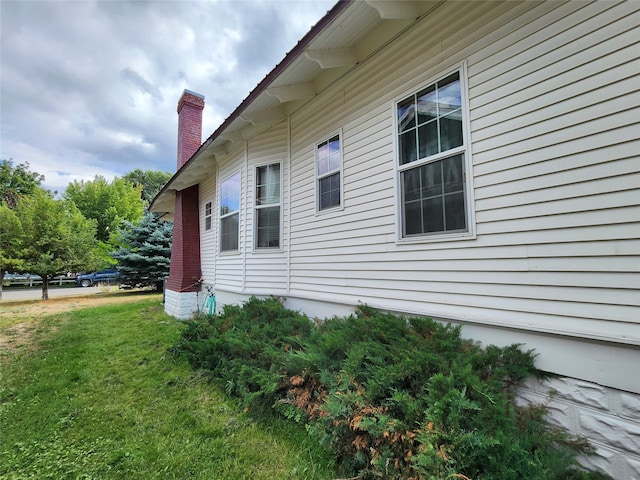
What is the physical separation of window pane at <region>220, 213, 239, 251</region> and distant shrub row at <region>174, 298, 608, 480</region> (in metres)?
3.95

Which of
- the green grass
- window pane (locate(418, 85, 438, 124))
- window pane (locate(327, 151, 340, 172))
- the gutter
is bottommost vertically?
the green grass

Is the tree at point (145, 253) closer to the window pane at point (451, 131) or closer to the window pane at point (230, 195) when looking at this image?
Answer: the window pane at point (230, 195)

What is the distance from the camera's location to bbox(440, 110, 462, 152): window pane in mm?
2918

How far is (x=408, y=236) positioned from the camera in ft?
11.0

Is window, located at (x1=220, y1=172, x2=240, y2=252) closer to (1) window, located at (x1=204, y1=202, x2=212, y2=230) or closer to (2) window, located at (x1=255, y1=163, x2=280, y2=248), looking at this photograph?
(2) window, located at (x1=255, y1=163, x2=280, y2=248)

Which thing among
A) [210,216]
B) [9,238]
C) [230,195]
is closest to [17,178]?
[9,238]

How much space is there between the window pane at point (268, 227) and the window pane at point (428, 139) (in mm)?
3212

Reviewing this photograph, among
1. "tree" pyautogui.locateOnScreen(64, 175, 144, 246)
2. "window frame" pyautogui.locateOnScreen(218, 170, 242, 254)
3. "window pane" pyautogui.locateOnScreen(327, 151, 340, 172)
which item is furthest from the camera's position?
"tree" pyautogui.locateOnScreen(64, 175, 144, 246)

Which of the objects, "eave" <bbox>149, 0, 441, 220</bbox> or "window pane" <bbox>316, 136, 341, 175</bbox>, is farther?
"window pane" <bbox>316, 136, 341, 175</bbox>

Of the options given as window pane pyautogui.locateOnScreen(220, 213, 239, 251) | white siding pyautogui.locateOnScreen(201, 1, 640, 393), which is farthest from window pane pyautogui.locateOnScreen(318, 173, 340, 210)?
window pane pyautogui.locateOnScreen(220, 213, 239, 251)

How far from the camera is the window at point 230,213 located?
6828 millimetres

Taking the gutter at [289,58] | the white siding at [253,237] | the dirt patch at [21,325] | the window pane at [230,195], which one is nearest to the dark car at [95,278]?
the dirt patch at [21,325]

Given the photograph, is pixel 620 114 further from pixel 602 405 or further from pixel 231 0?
pixel 231 0

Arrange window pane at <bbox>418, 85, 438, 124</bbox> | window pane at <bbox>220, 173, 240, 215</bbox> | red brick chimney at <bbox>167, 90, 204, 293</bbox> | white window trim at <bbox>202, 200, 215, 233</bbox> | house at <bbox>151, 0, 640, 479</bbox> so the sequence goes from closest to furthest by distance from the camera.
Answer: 1. house at <bbox>151, 0, 640, 479</bbox>
2. window pane at <bbox>418, 85, 438, 124</bbox>
3. window pane at <bbox>220, 173, 240, 215</bbox>
4. white window trim at <bbox>202, 200, 215, 233</bbox>
5. red brick chimney at <bbox>167, 90, 204, 293</bbox>
